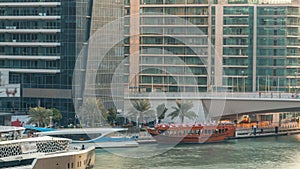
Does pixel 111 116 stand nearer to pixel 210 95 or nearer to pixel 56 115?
pixel 56 115

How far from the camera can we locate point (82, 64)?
39156 mm

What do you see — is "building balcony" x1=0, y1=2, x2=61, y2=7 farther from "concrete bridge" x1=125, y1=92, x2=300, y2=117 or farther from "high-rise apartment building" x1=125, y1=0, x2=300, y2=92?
"high-rise apartment building" x1=125, y1=0, x2=300, y2=92

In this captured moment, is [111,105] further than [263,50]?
No

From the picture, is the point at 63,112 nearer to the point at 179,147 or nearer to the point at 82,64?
the point at 82,64

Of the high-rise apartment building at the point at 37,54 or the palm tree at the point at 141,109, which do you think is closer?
the high-rise apartment building at the point at 37,54

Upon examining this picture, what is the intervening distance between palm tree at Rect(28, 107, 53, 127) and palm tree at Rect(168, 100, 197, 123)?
5.86m

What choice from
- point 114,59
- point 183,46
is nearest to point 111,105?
point 114,59

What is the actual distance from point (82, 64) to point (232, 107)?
6394 mm

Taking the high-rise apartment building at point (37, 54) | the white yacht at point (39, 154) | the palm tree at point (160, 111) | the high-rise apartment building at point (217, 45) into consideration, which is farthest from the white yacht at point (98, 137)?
the high-rise apartment building at point (217, 45)

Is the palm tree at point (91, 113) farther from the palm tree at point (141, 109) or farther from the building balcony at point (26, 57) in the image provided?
the palm tree at point (141, 109)

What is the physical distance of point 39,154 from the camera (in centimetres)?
2662

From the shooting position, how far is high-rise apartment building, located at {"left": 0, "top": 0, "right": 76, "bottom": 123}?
39375 millimetres

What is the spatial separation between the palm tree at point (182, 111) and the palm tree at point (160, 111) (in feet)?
0.96

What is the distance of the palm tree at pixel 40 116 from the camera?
37.9m
